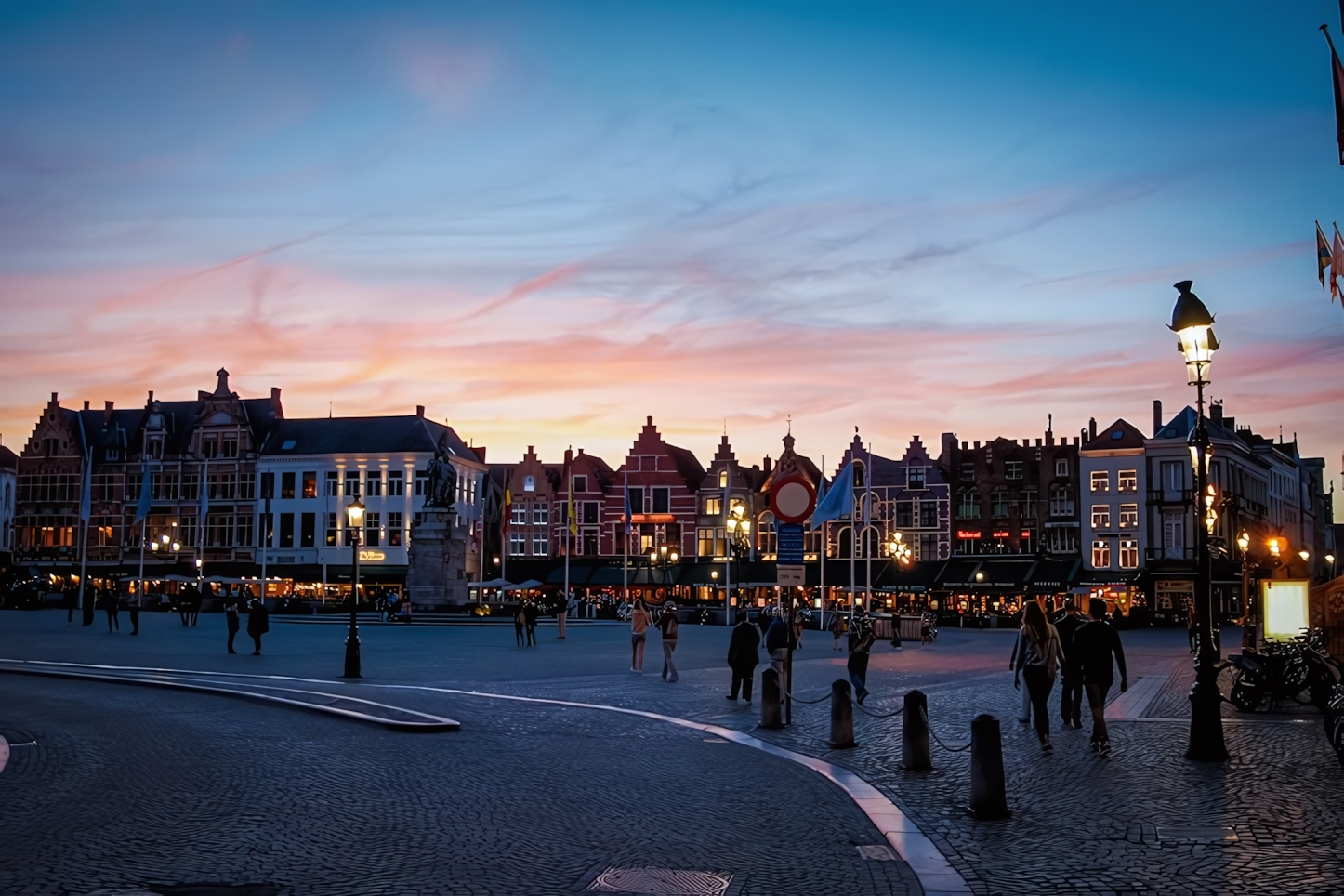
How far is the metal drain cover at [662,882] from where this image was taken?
8.59 m

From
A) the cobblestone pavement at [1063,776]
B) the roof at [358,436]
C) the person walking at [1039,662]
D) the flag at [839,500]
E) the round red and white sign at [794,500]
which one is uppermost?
the roof at [358,436]

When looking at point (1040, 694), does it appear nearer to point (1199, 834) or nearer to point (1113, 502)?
point (1199, 834)

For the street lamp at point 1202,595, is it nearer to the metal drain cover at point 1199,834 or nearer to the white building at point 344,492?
the metal drain cover at point 1199,834

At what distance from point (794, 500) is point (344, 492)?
8350cm

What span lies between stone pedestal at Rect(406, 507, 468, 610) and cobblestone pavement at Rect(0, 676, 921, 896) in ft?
140

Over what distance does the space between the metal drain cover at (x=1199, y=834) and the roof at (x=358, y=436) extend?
8684 cm

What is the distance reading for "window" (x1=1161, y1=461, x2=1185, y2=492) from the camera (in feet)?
263

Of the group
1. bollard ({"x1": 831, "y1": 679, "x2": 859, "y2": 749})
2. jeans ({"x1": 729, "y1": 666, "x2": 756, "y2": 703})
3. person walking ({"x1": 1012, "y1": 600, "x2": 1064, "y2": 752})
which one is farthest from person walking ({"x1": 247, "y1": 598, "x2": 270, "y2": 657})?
person walking ({"x1": 1012, "y1": 600, "x2": 1064, "y2": 752})

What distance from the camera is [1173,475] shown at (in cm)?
8050

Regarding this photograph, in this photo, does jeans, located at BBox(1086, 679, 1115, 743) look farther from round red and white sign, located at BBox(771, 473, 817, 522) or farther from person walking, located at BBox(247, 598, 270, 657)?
person walking, located at BBox(247, 598, 270, 657)

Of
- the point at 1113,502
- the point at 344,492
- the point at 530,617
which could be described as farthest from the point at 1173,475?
the point at 344,492

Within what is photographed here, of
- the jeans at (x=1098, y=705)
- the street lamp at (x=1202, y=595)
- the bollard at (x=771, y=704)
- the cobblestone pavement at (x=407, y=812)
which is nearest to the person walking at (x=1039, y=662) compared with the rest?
the jeans at (x=1098, y=705)

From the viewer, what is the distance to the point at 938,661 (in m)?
36.0

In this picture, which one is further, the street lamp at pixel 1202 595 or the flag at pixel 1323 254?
the flag at pixel 1323 254
